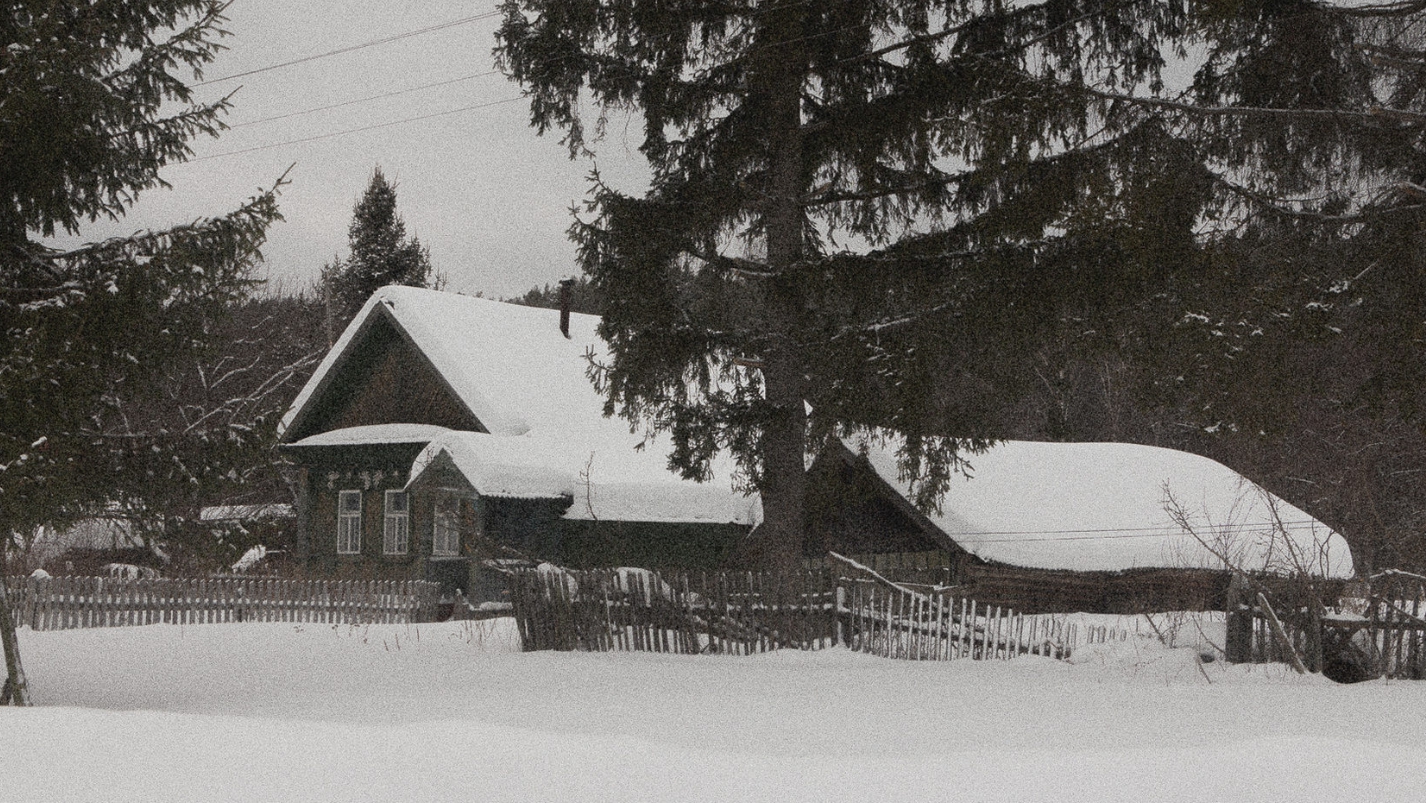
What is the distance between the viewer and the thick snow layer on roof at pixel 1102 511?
22.2 metres

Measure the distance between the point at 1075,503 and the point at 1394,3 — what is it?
1390 cm

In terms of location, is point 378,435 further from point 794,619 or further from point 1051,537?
point 794,619

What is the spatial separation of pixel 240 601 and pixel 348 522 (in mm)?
5530

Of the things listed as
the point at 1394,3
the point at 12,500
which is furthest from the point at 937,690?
the point at 12,500

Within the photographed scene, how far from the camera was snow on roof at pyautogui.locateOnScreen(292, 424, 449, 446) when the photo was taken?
26.8m

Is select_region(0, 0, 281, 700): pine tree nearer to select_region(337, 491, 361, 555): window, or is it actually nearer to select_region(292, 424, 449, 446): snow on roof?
select_region(292, 424, 449, 446): snow on roof

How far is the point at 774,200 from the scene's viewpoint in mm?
16172

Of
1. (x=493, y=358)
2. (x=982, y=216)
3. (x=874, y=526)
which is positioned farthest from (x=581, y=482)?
(x=982, y=216)

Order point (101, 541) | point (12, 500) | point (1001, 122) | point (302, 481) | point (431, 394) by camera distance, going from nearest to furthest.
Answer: point (12, 500)
point (1001, 122)
point (431, 394)
point (302, 481)
point (101, 541)

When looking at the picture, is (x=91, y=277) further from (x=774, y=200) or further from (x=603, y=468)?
(x=603, y=468)

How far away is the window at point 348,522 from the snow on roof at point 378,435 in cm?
140

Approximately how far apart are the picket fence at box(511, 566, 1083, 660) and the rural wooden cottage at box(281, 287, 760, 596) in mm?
6319

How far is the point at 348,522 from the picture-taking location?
28828mm

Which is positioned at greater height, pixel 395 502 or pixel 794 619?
pixel 395 502
